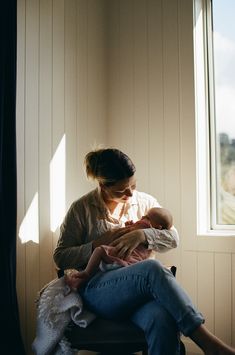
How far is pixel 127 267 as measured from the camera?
185 centimetres

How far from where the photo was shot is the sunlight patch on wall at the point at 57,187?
230 cm

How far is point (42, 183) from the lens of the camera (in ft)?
7.29

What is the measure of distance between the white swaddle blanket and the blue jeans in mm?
83

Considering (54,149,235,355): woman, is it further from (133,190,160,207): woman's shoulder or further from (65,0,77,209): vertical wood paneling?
(65,0,77,209): vertical wood paneling

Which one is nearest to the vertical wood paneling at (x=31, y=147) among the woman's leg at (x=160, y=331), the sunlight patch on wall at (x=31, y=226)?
the sunlight patch on wall at (x=31, y=226)

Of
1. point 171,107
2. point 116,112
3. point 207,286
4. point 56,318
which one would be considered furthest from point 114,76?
point 56,318

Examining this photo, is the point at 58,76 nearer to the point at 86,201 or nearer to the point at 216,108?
the point at 86,201

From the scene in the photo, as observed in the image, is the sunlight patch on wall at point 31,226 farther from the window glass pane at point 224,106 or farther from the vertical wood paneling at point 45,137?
the window glass pane at point 224,106

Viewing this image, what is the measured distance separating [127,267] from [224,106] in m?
1.26

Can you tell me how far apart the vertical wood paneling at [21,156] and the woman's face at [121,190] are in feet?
1.26
